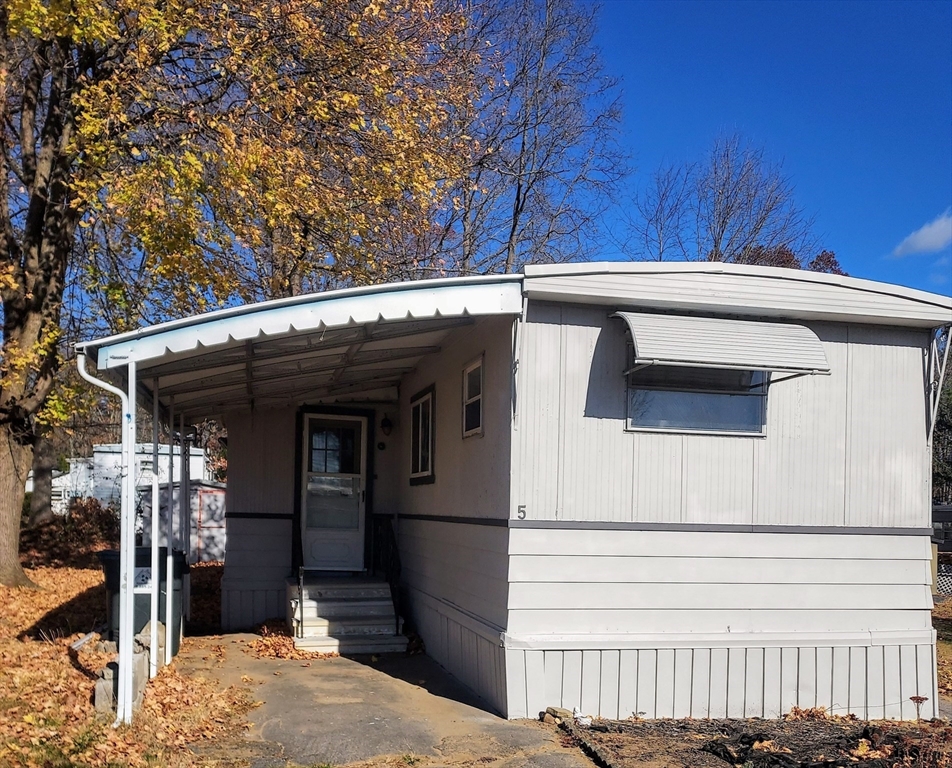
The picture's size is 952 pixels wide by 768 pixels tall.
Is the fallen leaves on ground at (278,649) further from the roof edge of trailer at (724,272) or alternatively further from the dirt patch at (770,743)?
the roof edge of trailer at (724,272)

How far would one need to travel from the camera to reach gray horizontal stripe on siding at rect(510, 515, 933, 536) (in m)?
6.84

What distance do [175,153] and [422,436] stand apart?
4707mm

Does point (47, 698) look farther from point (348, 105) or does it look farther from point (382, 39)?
point (382, 39)

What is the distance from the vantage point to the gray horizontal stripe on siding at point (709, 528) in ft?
22.5

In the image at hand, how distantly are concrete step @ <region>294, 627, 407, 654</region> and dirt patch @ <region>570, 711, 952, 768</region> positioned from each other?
129 inches

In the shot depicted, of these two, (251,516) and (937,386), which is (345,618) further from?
(937,386)

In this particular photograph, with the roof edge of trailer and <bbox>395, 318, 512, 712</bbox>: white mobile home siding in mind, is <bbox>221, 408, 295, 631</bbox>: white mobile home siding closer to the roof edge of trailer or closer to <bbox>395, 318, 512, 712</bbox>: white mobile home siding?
<bbox>395, 318, 512, 712</bbox>: white mobile home siding

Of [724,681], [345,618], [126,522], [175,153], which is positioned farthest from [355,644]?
[175,153]

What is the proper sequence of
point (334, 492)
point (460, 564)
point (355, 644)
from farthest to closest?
1. point (334, 492)
2. point (355, 644)
3. point (460, 564)

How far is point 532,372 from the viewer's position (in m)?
6.94

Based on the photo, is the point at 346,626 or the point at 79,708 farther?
the point at 346,626

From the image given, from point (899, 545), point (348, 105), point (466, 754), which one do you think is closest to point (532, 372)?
point (466, 754)

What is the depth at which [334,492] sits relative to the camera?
1112 centimetres

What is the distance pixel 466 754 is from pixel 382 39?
9.55 m
